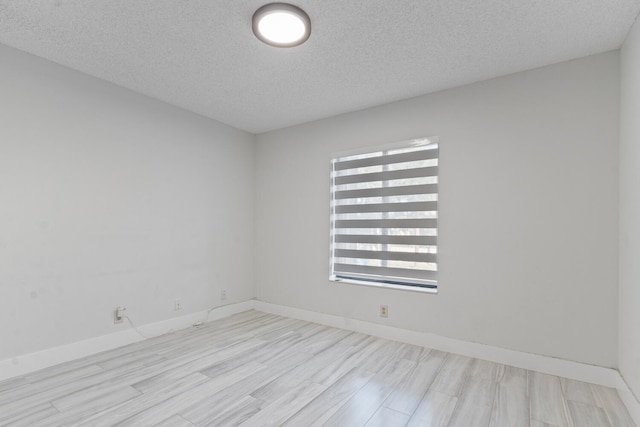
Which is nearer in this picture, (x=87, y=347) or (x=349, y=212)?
(x=87, y=347)

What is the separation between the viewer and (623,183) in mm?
2195

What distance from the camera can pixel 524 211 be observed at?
8.57 ft

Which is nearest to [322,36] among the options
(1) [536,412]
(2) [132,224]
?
(2) [132,224]

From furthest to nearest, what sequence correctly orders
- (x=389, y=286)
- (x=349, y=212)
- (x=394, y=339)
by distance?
(x=349, y=212) → (x=389, y=286) → (x=394, y=339)

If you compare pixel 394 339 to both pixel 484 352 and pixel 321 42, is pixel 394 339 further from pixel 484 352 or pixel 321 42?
pixel 321 42

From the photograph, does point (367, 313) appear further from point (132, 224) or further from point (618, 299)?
point (132, 224)

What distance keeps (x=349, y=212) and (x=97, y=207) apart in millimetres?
2503

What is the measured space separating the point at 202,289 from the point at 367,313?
76.9 inches

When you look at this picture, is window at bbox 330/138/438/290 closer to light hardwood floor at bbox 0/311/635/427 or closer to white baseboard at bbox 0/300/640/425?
white baseboard at bbox 0/300/640/425

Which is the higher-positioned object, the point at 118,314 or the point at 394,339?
the point at 118,314

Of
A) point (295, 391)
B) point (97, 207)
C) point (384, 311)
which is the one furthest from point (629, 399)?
point (97, 207)

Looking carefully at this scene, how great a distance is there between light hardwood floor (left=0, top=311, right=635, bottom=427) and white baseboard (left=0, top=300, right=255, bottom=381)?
8cm

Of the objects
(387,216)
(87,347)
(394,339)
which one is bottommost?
(394,339)

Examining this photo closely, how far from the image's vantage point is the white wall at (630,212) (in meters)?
1.92
